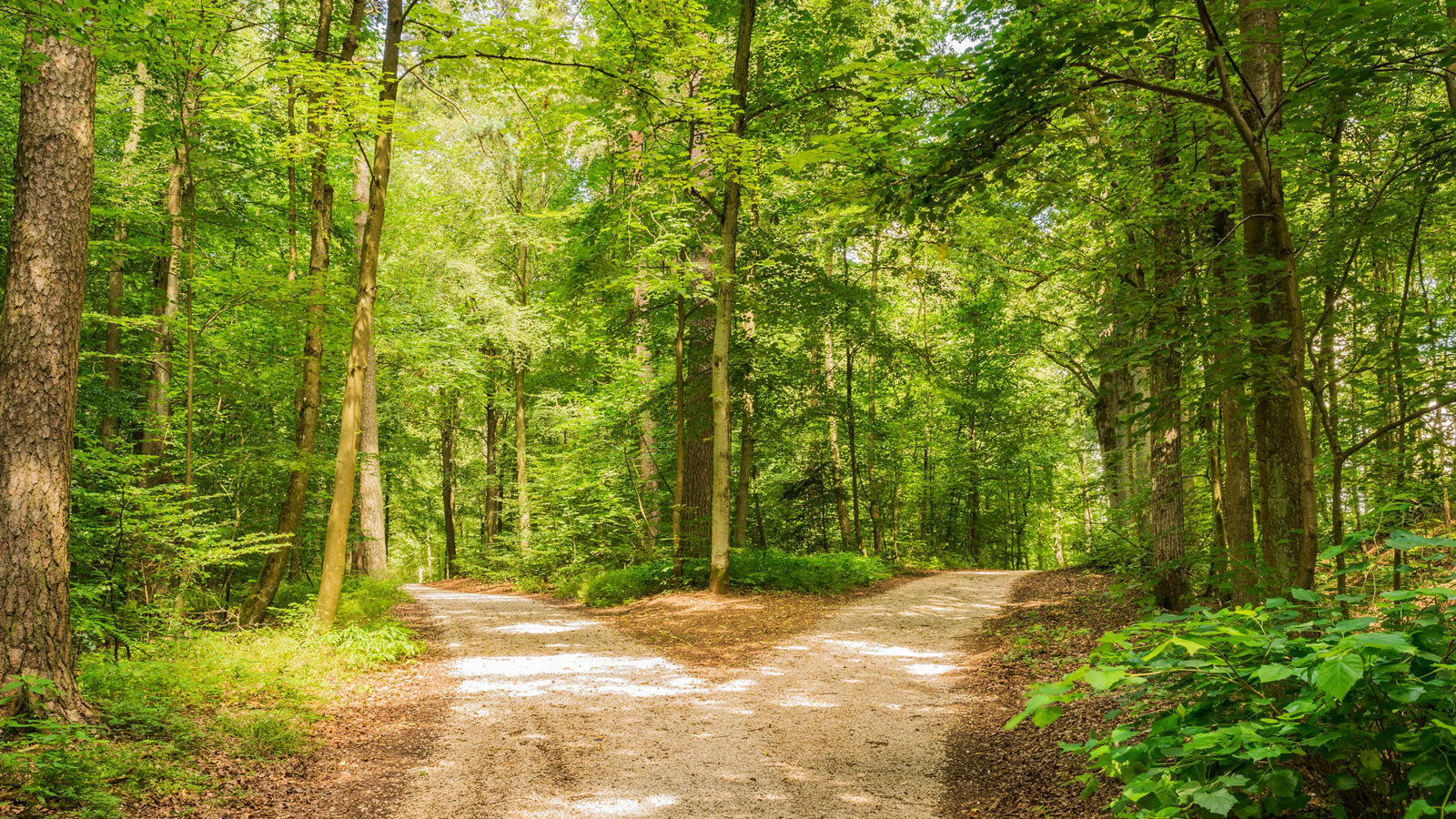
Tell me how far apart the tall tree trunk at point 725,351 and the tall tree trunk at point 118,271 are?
9265mm

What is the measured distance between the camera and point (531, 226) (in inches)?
749

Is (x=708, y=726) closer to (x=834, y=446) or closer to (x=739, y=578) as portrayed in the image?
(x=739, y=578)

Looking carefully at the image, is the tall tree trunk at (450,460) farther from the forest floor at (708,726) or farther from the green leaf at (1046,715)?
the green leaf at (1046,715)

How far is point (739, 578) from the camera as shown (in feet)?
41.3

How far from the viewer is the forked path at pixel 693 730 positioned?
14.5 feet

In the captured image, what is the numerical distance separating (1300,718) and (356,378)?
29.2 ft

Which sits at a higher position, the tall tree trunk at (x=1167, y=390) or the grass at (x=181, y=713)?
the tall tree trunk at (x=1167, y=390)

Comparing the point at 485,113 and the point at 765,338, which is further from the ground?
the point at 485,113

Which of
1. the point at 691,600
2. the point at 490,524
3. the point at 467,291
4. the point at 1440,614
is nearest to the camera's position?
the point at 1440,614

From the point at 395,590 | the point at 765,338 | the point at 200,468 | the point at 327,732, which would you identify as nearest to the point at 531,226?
the point at 765,338

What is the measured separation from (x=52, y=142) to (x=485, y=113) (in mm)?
12271

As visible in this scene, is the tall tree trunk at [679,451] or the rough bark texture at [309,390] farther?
the tall tree trunk at [679,451]

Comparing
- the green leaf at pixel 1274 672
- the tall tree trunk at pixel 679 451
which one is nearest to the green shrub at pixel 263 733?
the green leaf at pixel 1274 672

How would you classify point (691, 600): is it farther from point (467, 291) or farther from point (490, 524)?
point (490, 524)
